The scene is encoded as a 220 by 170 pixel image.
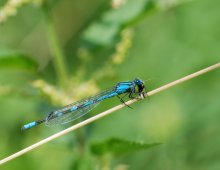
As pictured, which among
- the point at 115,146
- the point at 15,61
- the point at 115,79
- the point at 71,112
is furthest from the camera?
the point at 115,79

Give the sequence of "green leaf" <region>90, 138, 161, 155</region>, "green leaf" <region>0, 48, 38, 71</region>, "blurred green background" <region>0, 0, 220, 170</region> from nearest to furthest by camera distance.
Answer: "green leaf" <region>90, 138, 161, 155</region> → "green leaf" <region>0, 48, 38, 71</region> → "blurred green background" <region>0, 0, 220, 170</region>

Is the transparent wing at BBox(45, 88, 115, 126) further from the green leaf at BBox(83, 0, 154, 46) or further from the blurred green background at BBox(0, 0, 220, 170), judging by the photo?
the green leaf at BBox(83, 0, 154, 46)

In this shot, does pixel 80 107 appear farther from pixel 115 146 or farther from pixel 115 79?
pixel 115 146

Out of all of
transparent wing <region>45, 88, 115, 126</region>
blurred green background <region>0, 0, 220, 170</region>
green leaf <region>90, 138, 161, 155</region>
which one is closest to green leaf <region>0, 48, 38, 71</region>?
blurred green background <region>0, 0, 220, 170</region>

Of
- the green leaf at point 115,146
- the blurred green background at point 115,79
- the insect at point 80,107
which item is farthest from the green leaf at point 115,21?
the green leaf at point 115,146

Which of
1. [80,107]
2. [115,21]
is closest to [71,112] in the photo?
[80,107]

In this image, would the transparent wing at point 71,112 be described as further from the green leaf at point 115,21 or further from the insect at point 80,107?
the green leaf at point 115,21

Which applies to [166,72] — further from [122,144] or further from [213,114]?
[122,144]

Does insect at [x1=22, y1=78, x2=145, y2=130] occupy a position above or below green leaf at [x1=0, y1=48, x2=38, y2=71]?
below
